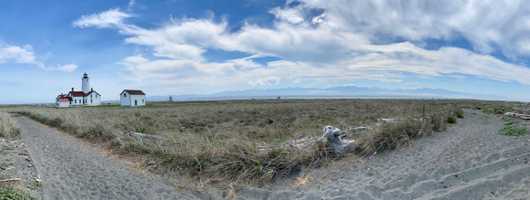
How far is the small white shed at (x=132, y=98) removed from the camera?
215ft

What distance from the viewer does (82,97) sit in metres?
72.9

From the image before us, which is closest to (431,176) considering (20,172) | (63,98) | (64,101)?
(20,172)

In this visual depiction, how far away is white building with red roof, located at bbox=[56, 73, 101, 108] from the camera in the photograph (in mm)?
68537

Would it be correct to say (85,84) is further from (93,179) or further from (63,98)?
(93,179)

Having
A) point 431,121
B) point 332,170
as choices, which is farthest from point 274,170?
point 431,121

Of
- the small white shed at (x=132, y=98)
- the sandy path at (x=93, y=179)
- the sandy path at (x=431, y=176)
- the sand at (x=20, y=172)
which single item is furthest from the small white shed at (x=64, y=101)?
the sandy path at (x=431, y=176)

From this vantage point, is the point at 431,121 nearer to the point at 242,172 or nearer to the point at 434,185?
the point at 434,185

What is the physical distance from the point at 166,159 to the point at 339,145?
4472 mm

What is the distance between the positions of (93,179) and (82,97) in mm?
76425

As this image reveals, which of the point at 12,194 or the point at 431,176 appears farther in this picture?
the point at 431,176

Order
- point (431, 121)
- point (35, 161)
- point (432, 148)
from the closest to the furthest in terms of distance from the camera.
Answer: point (432, 148), point (35, 161), point (431, 121)

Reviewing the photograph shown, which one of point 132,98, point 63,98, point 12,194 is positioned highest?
point 63,98

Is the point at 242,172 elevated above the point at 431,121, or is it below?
below

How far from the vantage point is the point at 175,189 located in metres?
6.50
